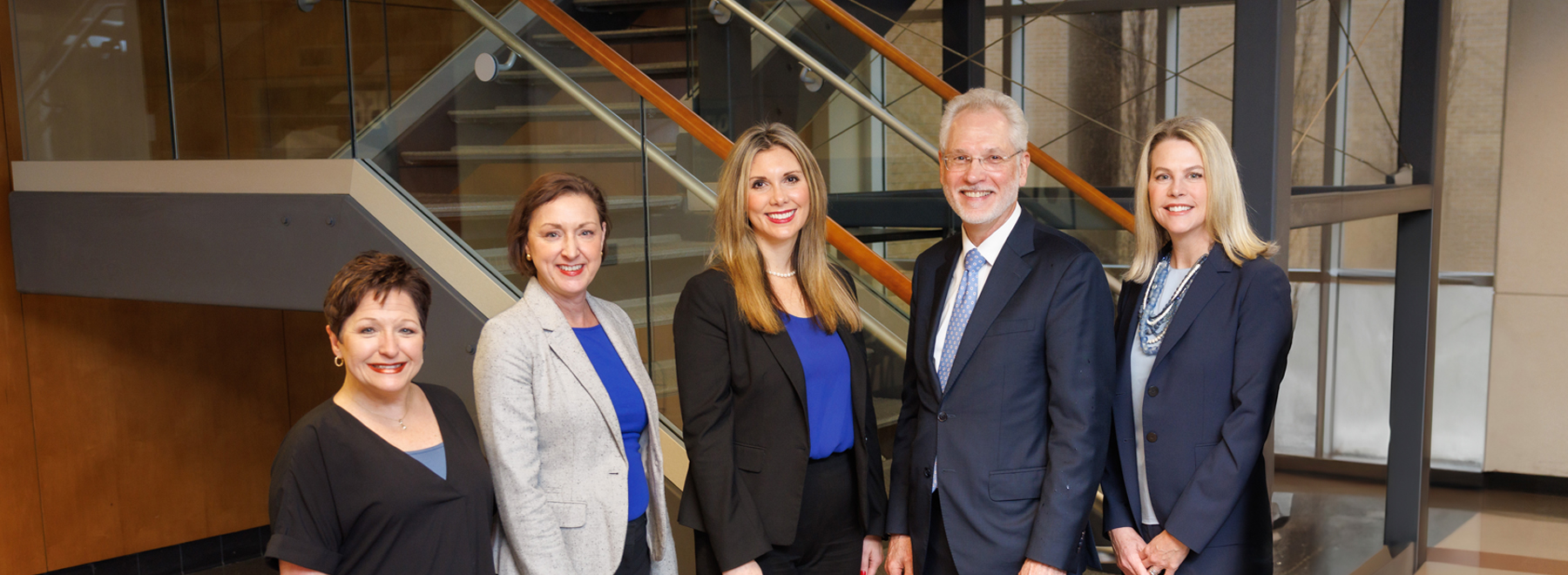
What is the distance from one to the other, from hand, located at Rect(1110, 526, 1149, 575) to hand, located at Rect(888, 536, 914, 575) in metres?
0.46

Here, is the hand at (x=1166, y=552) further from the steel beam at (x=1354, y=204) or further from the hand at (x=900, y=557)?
the steel beam at (x=1354, y=204)

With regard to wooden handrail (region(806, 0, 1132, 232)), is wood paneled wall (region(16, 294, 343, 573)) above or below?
below

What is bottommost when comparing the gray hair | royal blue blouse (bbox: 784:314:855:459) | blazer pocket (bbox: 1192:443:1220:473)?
blazer pocket (bbox: 1192:443:1220:473)

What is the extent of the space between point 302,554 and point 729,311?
84 cm

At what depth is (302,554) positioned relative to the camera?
1.67 m

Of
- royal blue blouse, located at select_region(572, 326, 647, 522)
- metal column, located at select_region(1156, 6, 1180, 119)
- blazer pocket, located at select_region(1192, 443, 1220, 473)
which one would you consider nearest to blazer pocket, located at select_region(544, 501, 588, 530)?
royal blue blouse, located at select_region(572, 326, 647, 522)

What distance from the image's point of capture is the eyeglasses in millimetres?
1944

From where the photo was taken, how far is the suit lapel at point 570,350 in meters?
2.01

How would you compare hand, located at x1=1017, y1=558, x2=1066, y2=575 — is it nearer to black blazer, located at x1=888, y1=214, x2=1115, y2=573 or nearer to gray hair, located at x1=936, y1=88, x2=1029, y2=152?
black blazer, located at x1=888, y1=214, x2=1115, y2=573

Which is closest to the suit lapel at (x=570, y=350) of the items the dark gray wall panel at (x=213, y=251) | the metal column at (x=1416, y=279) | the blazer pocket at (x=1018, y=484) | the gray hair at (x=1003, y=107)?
the blazer pocket at (x=1018, y=484)

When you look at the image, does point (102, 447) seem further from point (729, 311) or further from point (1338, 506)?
point (1338, 506)

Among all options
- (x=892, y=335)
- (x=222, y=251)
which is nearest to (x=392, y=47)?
(x=222, y=251)

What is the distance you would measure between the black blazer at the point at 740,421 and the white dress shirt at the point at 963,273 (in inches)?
10.1

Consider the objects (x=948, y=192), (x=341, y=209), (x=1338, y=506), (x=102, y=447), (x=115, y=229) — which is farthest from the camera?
(x=1338, y=506)
